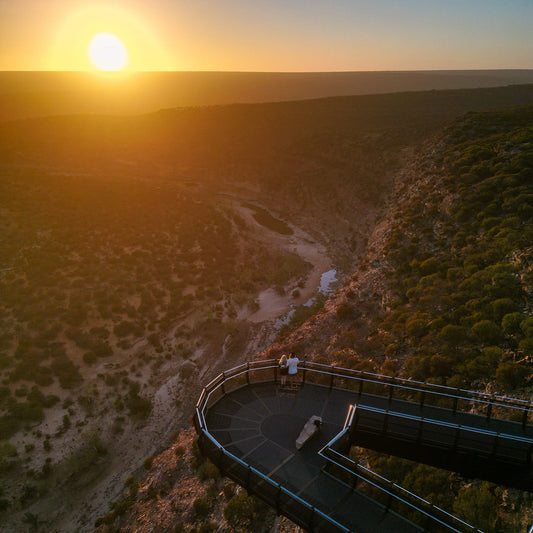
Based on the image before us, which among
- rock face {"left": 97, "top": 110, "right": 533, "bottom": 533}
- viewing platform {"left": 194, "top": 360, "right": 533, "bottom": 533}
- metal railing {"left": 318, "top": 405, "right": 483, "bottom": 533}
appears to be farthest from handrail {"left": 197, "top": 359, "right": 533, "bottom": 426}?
metal railing {"left": 318, "top": 405, "right": 483, "bottom": 533}

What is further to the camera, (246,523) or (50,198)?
(50,198)

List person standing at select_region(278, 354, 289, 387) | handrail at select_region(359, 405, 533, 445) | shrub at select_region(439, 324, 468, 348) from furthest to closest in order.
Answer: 1. shrub at select_region(439, 324, 468, 348)
2. person standing at select_region(278, 354, 289, 387)
3. handrail at select_region(359, 405, 533, 445)

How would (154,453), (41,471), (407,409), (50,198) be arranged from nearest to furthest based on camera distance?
(407,409) < (41,471) < (154,453) < (50,198)

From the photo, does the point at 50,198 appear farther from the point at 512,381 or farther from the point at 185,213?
the point at 512,381

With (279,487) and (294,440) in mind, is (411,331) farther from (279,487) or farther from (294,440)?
(279,487)

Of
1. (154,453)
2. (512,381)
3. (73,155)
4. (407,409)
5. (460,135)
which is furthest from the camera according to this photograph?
(73,155)

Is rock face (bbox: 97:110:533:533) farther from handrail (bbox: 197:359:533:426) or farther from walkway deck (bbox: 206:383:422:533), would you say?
handrail (bbox: 197:359:533:426)

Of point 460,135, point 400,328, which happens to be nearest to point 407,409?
point 400,328
